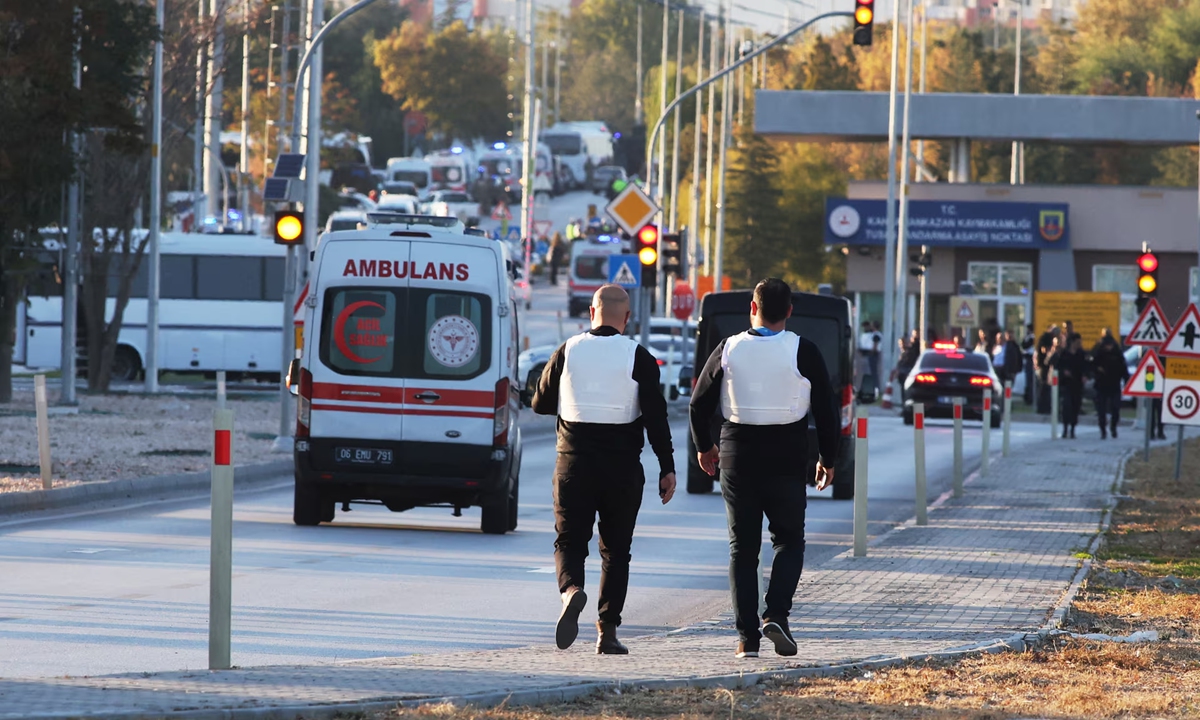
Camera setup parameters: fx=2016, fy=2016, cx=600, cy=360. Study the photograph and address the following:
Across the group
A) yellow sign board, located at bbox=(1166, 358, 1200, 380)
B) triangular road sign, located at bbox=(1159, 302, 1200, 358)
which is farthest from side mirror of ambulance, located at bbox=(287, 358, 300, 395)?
triangular road sign, located at bbox=(1159, 302, 1200, 358)

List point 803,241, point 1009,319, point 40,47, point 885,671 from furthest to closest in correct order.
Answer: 1. point 803,241
2. point 1009,319
3. point 40,47
4. point 885,671

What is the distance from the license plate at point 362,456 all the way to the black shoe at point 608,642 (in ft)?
24.1

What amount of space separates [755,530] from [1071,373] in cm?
2640

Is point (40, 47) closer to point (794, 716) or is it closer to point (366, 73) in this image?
→ point (794, 716)

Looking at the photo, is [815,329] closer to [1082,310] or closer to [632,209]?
[632,209]

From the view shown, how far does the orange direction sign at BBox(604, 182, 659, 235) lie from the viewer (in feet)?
104

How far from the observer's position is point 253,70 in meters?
86.4

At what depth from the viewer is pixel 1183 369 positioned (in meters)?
22.9

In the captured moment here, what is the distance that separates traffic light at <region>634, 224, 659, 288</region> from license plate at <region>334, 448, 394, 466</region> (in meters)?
15.4

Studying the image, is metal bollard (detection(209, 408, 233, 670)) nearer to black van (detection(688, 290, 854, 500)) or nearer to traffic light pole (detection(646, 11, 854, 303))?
black van (detection(688, 290, 854, 500))

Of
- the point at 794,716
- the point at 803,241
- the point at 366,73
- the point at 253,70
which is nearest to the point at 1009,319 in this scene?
the point at 803,241

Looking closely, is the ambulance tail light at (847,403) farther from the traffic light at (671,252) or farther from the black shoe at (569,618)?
the traffic light at (671,252)

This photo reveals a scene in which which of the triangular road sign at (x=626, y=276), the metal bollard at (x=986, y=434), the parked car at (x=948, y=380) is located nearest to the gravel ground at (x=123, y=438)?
the triangular road sign at (x=626, y=276)

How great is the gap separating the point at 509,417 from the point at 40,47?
13.5 metres
